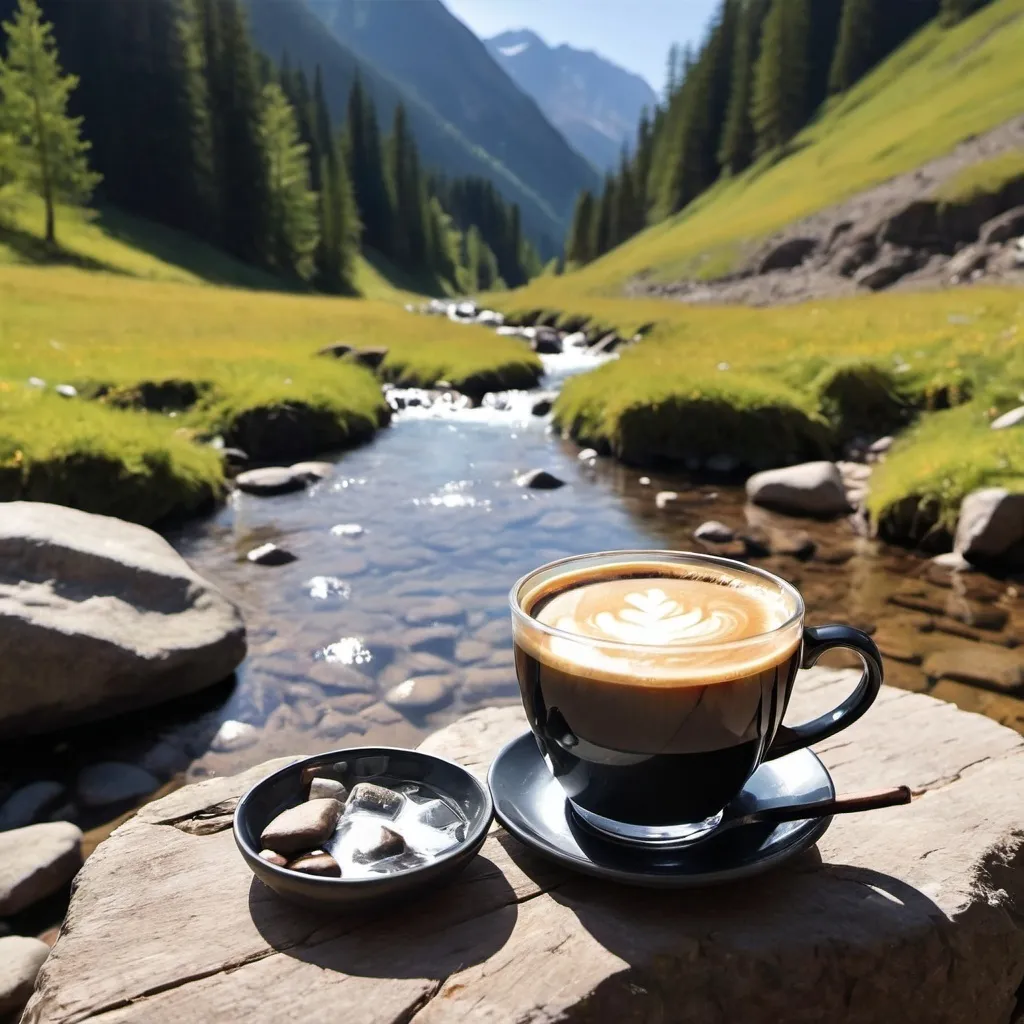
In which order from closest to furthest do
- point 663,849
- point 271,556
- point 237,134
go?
1. point 663,849
2. point 271,556
3. point 237,134

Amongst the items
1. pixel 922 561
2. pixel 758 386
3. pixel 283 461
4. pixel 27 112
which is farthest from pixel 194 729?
pixel 27 112

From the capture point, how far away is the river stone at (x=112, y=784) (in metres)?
4.49

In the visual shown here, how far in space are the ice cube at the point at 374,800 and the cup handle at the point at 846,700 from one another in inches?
29.2

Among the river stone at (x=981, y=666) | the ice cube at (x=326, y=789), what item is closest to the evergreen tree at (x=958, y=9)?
the river stone at (x=981, y=666)

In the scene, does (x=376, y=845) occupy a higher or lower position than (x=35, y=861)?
higher

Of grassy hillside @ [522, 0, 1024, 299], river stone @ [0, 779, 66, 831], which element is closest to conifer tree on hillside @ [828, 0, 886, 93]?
grassy hillside @ [522, 0, 1024, 299]

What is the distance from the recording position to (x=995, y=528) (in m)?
7.75

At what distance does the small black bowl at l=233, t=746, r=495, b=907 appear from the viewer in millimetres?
1383

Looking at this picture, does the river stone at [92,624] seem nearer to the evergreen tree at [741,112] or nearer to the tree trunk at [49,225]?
the tree trunk at [49,225]

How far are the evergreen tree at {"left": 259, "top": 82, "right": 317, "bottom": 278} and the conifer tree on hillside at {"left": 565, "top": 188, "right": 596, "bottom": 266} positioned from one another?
35822 millimetres

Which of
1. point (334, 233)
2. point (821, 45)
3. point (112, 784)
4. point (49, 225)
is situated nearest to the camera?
point (112, 784)

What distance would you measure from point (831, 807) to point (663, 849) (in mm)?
308

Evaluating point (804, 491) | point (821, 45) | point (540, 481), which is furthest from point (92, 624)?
point (821, 45)

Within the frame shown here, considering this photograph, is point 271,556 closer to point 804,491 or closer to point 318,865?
point 804,491
